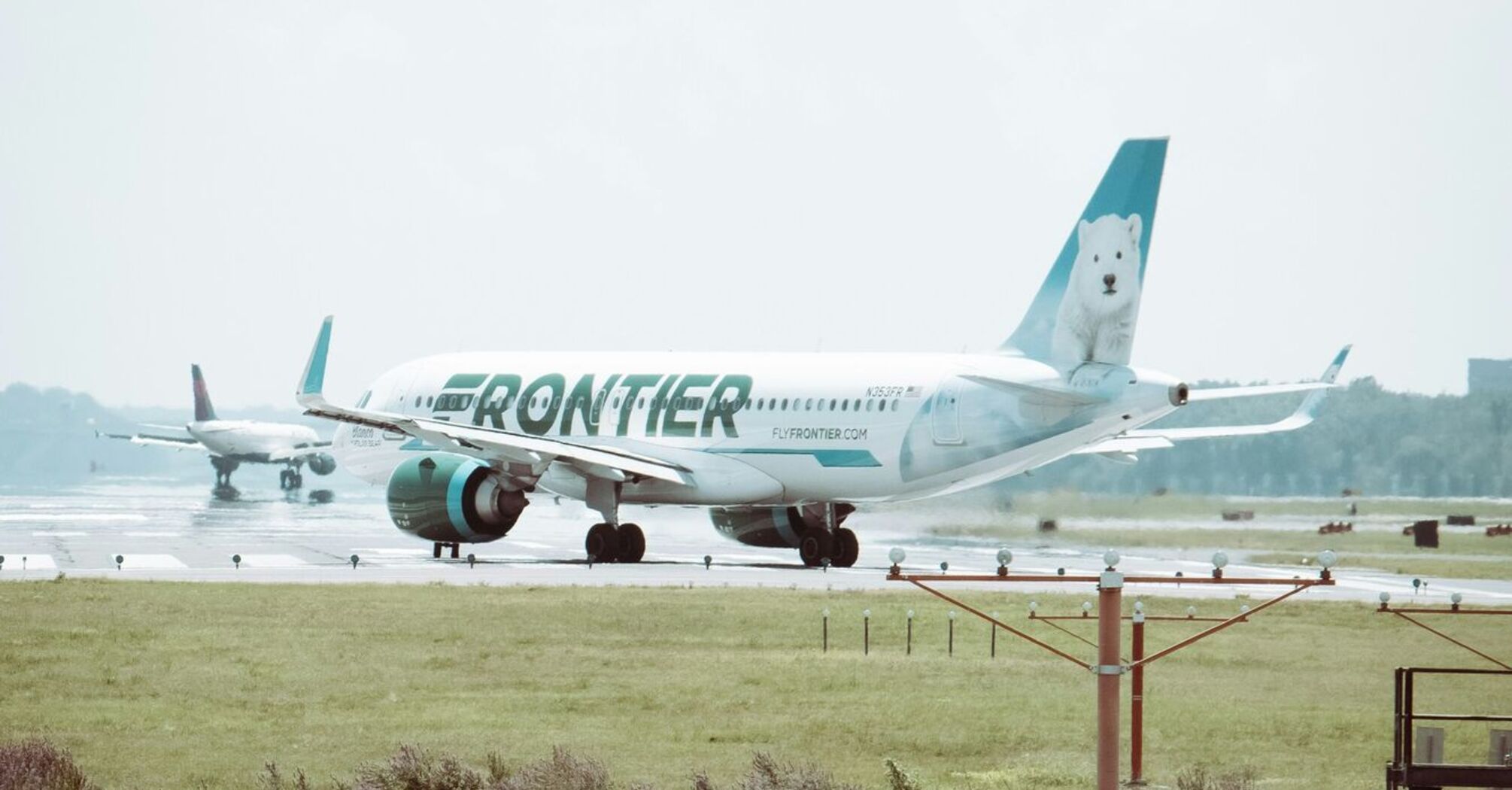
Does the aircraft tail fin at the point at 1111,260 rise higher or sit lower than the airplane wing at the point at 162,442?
higher

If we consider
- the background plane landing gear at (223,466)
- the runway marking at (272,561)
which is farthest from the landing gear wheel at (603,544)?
the background plane landing gear at (223,466)

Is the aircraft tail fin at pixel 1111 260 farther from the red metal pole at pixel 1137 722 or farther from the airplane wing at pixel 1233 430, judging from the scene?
the red metal pole at pixel 1137 722

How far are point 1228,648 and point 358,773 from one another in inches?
529

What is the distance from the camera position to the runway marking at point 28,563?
4225cm

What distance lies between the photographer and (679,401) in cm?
4653

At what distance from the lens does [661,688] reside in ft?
79.3

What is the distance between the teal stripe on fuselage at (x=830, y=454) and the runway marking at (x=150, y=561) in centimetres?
1146

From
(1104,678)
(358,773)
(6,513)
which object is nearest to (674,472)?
(358,773)

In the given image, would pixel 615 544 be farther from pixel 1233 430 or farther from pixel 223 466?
pixel 223 466

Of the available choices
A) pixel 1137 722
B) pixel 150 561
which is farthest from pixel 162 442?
pixel 1137 722

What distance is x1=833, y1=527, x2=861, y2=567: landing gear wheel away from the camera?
45.3 m

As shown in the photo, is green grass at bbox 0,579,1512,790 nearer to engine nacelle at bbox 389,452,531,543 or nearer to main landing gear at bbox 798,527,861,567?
engine nacelle at bbox 389,452,531,543

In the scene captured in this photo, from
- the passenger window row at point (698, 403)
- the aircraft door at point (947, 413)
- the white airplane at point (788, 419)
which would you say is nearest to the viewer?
the white airplane at point (788, 419)

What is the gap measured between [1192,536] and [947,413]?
9.78 metres
